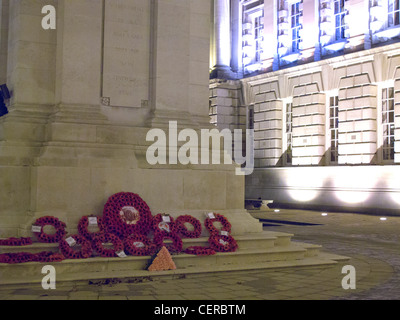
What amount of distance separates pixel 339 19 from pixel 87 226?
24.6m

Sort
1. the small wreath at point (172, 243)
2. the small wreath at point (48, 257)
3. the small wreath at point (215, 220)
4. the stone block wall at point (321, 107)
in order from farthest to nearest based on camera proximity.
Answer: the stone block wall at point (321, 107)
the small wreath at point (215, 220)
the small wreath at point (172, 243)
the small wreath at point (48, 257)

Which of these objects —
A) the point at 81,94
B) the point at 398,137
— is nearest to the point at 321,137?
the point at 398,137

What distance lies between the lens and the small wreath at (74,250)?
9.09 meters

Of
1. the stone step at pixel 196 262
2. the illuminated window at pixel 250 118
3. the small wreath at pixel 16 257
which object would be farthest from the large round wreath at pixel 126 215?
the illuminated window at pixel 250 118

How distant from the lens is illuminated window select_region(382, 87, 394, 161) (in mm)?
27188

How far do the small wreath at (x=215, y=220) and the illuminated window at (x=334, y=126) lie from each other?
20.3 m

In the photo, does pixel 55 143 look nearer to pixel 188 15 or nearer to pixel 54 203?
pixel 54 203

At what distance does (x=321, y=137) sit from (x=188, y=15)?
20.1m

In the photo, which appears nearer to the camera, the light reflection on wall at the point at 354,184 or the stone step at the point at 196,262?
the stone step at the point at 196,262

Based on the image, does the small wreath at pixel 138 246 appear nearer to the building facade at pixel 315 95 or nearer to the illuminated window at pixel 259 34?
the building facade at pixel 315 95

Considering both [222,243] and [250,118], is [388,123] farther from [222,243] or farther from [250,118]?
[222,243]

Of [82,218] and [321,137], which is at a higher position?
[321,137]

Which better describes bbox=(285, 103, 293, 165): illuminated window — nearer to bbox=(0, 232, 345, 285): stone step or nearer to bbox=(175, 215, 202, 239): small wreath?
bbox=(0, 232, 345, 285): stone step

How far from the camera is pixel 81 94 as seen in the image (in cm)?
1122
